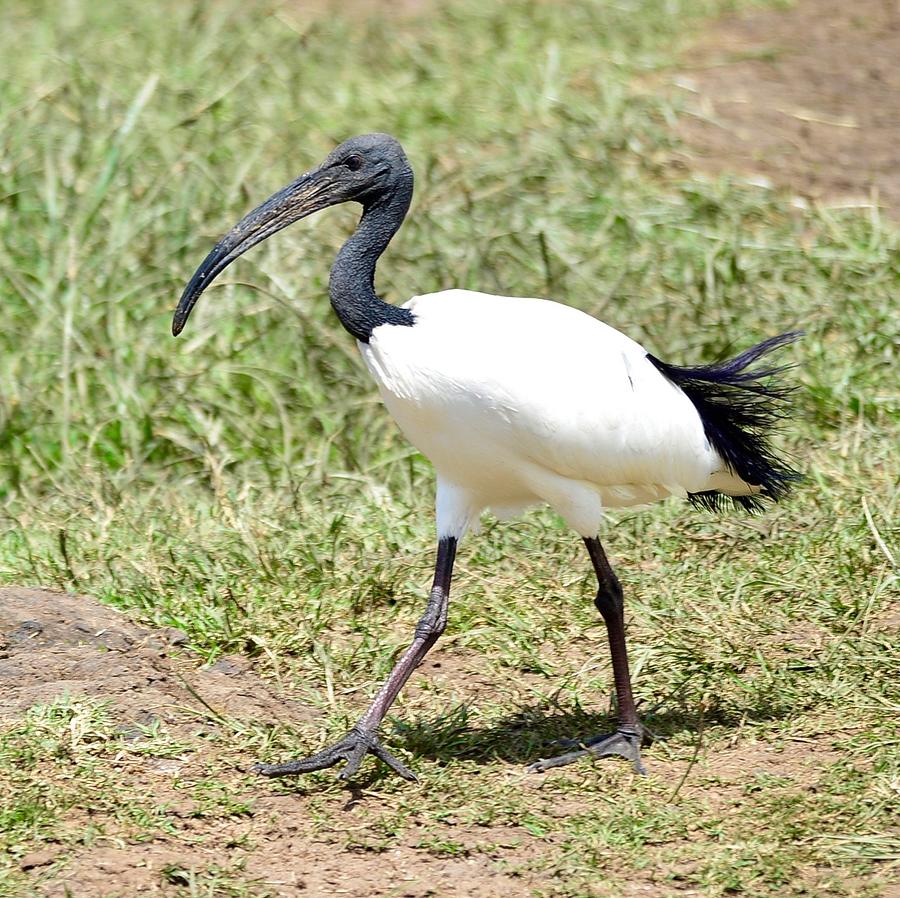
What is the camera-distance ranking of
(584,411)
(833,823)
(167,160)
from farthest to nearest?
(167,160), (584,411), (833,823)

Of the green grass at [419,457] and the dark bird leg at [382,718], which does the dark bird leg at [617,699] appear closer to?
the green grass at [419,457]

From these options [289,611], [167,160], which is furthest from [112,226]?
[289,611]

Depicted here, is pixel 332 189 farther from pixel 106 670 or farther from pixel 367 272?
pixel 106 670

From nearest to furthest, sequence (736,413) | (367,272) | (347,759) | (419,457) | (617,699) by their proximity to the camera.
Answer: (347,759)
(367,272)
(617,699)
(736,413)
(419,457)

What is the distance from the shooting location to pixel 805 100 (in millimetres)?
9375

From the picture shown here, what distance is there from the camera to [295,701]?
4.81m

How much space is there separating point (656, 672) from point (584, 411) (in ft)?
3.63

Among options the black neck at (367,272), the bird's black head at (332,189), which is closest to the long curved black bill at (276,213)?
the bird's black head at (332,189)

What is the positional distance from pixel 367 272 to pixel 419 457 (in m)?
2.22

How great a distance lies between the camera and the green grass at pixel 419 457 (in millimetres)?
4230

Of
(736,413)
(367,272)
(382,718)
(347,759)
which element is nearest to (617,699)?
(382,718)

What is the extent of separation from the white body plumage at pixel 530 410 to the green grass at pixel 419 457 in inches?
26.9

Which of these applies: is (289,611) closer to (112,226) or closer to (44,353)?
(44,353)

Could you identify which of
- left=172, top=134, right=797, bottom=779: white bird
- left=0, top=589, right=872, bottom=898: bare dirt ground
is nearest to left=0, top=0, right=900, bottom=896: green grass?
left=0, top=589, right=872, bottom=898: bare dirt ground
